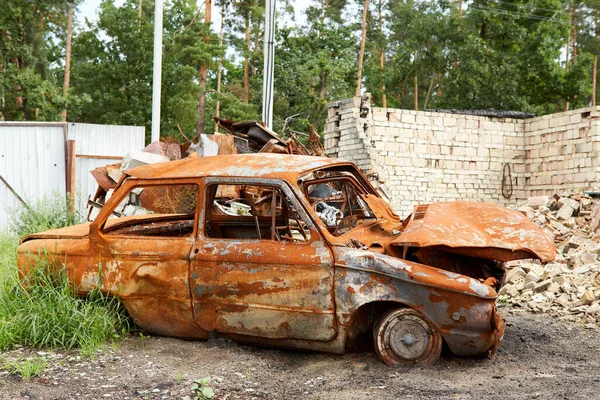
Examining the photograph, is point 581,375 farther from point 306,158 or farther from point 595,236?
point 595,236

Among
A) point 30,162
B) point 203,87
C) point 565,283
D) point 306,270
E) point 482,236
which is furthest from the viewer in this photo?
point 203,87

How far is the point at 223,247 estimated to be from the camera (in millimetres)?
4762

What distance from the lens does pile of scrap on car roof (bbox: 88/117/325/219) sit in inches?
400

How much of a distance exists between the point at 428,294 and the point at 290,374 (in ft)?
3.62

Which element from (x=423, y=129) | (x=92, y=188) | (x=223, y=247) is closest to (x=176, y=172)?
(x=223, y=247)

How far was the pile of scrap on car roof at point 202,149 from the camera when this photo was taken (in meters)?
10.2

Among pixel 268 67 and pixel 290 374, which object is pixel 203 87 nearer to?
pixel 268 67

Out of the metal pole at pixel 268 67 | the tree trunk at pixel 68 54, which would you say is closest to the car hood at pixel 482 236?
the metal pole at pixel 268 67

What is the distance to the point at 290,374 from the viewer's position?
174 inches

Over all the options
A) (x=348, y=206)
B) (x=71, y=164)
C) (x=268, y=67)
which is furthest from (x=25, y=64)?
(x=348, y=206)

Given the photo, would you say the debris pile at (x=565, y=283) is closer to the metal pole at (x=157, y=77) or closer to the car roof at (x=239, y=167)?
the car roof at (x=239, y=167)

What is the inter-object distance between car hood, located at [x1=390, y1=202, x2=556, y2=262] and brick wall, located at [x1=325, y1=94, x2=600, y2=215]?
38.1ft

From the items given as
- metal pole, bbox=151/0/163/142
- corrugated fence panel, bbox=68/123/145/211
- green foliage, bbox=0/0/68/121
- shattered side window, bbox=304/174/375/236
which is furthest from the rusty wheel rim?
green foliage, bbox=0/0/68/121

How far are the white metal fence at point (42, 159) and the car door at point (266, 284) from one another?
707 centimetres
